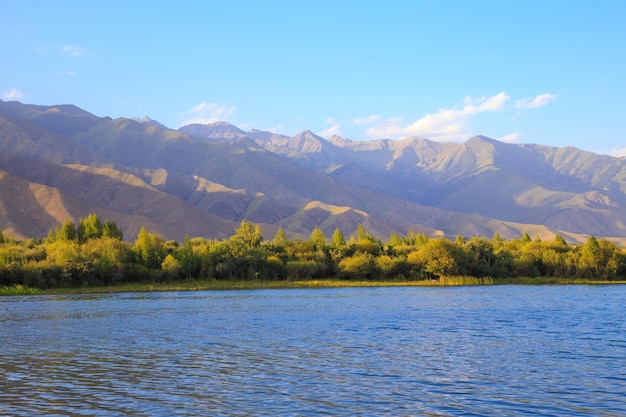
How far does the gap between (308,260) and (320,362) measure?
296 feet

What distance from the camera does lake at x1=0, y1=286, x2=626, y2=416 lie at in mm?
24031

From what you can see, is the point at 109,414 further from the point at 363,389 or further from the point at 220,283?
the point at 220,283

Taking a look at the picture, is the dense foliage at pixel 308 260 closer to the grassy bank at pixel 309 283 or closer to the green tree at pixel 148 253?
the green tree at pixel 148 253

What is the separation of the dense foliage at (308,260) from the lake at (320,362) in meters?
46.0

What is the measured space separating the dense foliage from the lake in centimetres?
4600

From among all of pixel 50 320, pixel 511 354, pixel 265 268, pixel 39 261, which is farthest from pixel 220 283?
pixel 511 354

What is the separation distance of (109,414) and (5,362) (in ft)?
48.9

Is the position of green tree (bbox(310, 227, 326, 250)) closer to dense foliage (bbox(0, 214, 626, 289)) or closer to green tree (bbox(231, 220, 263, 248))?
dense foliage (bbox(0, 214, 626, 289))

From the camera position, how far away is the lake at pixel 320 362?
24.0 m

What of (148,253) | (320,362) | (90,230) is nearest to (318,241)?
(148,253)

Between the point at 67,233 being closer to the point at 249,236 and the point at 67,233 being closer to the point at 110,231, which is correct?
the point at 110,231

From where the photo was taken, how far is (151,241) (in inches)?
4564

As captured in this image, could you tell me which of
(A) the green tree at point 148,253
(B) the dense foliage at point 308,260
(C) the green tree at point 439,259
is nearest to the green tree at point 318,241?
(B) the dense foliage at point 308,260

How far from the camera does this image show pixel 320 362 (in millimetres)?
32938
